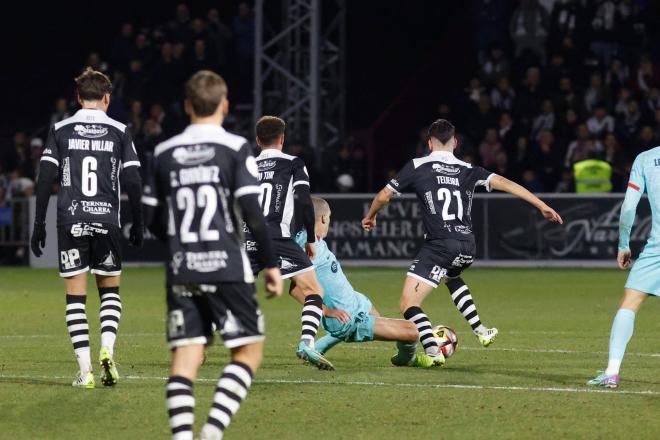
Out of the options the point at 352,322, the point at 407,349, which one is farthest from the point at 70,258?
the point at 407,349

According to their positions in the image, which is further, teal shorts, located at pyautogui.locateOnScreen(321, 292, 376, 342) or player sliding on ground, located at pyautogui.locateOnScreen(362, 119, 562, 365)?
player sliding on ground, located at pyautogui.locateOnScreen(362, 119, 562, 365)

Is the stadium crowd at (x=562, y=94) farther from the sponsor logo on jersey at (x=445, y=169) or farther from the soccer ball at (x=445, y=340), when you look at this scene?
the soccer ball at (x=445, y=340)

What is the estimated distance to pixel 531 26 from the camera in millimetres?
27125

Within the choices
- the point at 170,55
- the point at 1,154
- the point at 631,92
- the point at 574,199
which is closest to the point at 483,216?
the point at 574,199

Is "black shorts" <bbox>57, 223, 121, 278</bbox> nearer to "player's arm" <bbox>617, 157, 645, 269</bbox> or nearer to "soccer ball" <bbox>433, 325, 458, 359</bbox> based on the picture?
"soccer ball" <bbox>433, 325, 458, 359</bbox>

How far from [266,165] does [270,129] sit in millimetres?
304

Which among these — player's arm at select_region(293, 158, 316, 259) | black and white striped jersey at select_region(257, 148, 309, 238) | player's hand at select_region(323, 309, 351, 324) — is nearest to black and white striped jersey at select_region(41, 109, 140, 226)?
player's arm at select_region(293, 158, 316, 259)

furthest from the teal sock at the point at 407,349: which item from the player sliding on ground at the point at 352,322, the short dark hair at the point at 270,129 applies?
the short dark hair at the point at 270,129

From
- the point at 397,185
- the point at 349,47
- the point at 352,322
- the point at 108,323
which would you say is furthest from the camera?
the point at 349,47

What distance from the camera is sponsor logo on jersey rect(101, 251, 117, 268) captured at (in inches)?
368

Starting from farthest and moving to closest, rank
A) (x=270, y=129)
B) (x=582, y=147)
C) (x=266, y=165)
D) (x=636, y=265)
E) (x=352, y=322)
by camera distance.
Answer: (x=582, y=147), (x=266, y=165), (x=270, y=129), (x=352, y=322), (x=636, y=265)

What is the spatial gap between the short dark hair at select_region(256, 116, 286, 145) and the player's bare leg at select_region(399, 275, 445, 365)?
1.59 meters

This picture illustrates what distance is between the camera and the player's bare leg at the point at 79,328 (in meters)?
9.23

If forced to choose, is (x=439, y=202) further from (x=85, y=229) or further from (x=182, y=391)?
(x=182, y=391)
